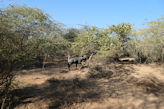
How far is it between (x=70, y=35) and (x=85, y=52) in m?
9.73

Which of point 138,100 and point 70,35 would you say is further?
point 70,35

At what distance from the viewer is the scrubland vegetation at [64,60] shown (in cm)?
311

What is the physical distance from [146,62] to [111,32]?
4.65m

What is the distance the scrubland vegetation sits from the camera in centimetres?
311

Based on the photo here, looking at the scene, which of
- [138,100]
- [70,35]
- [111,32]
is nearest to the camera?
[138,100]

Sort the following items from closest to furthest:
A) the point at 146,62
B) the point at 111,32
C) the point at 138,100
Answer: the point at 138,100 → the point at 111,32 → the point at 146,62

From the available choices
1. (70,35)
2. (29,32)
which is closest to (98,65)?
(29,32)

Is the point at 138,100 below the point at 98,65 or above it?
below

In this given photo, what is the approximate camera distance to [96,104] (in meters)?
3.83

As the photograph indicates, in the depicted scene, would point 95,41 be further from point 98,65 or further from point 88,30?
point 98,65

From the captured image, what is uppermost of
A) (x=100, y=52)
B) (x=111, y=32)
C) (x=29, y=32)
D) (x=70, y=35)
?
(x=70, y=35)

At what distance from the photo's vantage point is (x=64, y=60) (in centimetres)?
1482

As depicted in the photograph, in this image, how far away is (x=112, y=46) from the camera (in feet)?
27.9

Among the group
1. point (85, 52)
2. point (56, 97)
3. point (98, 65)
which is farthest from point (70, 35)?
point (56, 97)
